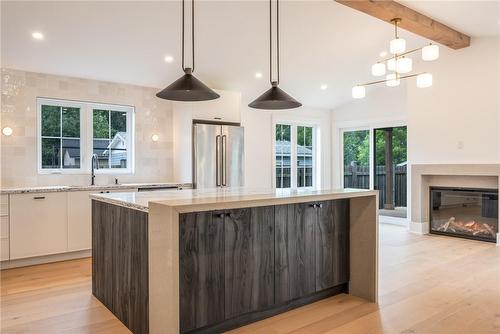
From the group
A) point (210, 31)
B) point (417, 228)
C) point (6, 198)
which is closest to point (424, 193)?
point (417, 228)

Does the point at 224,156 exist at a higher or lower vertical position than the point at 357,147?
lower

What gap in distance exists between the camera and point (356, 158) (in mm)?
7711

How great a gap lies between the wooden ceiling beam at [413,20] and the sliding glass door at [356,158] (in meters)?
2.57

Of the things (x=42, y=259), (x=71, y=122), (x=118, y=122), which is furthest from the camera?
(x=118, y=122)

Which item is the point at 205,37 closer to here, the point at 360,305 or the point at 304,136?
the point at 360,305

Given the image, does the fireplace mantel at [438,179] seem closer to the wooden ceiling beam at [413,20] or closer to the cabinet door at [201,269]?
the wooden ceiling beam at [413,20]

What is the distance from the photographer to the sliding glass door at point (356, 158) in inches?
294

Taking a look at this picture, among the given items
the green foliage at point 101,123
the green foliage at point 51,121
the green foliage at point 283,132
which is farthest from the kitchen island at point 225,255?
the green foliage at point 283,132

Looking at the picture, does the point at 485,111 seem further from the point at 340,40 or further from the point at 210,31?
the point at 210,31

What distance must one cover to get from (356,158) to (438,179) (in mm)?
1998

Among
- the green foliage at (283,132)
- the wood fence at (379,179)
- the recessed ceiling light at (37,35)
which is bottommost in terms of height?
the wood fence at (379,179)

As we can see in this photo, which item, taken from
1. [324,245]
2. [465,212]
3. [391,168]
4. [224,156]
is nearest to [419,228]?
[465,212]

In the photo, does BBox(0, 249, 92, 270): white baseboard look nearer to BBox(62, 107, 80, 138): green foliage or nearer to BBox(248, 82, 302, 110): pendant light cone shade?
BBox(62, 107, 80, 138): green foliage

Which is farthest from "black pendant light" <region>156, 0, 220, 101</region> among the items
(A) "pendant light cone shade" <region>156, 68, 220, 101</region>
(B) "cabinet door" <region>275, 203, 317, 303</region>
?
(B) "cabinet door" <region>275, 203, 317, 303</region>
